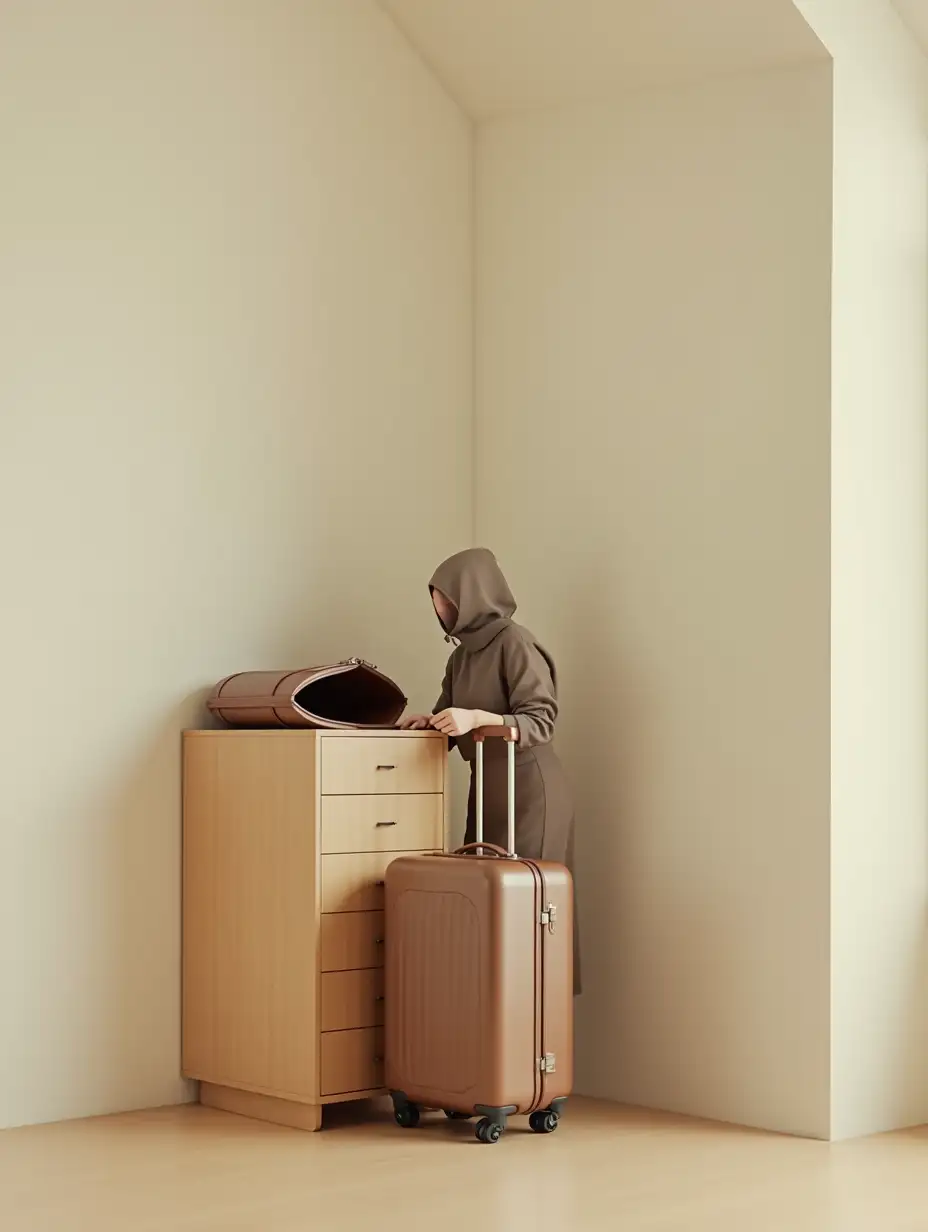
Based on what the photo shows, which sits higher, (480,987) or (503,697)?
(503,697)

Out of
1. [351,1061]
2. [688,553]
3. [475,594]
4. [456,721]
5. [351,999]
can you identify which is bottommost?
[351,1061]

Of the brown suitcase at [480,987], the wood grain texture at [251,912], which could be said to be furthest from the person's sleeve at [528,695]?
the wood grain texture at [251,912]

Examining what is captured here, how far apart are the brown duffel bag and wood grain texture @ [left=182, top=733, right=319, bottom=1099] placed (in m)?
0.06

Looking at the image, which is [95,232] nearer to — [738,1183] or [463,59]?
[463,59]

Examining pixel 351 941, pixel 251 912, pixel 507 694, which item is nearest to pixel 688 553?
pixel 507 694

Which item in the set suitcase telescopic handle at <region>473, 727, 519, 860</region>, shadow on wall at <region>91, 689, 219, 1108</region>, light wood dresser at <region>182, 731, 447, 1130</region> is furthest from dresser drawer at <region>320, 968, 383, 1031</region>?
shadow on wall at <region>91, 689, 219, 1108</region>

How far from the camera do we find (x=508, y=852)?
12.0 ft

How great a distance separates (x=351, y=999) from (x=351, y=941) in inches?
5.1

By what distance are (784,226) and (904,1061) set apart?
78.0 inches

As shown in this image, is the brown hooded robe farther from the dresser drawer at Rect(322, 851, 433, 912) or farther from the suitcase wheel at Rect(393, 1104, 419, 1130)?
the suitcase wheel at Rect(393, 1104, 419, 1130)

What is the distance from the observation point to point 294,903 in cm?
366

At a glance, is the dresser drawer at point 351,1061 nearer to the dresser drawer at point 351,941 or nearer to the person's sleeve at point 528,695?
the dresser drawer at point 351,941

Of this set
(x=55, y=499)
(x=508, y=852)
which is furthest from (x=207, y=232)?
(x=508, y=852)

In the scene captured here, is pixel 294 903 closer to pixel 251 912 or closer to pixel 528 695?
pixel 251 912
